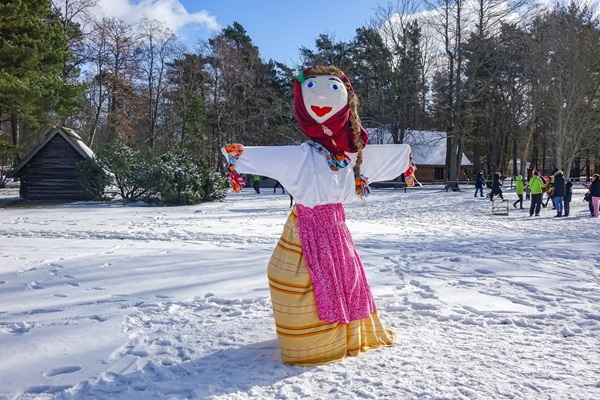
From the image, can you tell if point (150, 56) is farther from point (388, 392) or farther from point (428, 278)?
point (388, 392)

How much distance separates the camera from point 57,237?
1184cm

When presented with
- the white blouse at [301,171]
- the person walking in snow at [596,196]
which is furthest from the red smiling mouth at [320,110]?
the person walking in snow at [596,196]

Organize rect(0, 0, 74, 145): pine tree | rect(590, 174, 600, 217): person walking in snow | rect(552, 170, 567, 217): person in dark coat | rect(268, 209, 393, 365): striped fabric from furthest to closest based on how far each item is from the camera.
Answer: rect(552, 170, 567, 217): person in dark coat
rect(590, 174, 600, 217): person walking in snow
rect(0, 0, 74, 145): pine tree
rect(268, 209, 393, 365): striped fabric

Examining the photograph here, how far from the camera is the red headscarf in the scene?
4.14m

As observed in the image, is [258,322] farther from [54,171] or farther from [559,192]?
[54,171]

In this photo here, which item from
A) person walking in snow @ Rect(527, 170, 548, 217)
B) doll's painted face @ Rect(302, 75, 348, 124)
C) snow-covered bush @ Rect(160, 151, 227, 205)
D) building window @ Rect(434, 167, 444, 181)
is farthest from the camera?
building window @ Rect(434, 167, 444, 181)

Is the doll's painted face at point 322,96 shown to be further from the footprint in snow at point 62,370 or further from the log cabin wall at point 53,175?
the log cabin wall at point 53,175

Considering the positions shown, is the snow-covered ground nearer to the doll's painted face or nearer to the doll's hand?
the doll's painted face

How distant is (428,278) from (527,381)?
12.1 feet

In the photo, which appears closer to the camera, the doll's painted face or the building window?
the doll's painted face

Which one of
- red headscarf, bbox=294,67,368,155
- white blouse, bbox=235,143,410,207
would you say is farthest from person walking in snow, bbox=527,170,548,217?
white blouse, bbox=235,143,410,207

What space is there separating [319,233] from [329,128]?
918mm

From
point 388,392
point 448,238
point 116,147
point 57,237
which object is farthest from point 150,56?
point 388,392

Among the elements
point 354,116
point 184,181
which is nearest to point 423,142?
point 184,181
